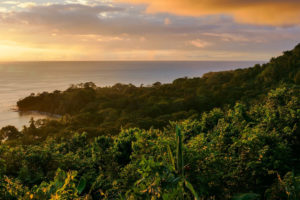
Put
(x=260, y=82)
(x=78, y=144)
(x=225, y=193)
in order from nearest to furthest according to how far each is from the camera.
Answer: (x=225, y=193)
(x=78, y=144)
(x=260, y=82)

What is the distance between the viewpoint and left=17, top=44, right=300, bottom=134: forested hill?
29.0 meters

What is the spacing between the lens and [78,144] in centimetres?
1344

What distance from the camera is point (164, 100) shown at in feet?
129

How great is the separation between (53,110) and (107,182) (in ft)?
160

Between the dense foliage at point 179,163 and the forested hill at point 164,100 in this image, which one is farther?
the forested hill at point 164,100

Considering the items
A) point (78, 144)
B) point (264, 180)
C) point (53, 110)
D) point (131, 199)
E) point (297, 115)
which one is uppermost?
point (297, 115)

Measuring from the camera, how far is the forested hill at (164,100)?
2901 cm

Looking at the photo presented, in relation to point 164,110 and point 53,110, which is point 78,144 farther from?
point 53,110

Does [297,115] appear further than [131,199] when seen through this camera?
Yes

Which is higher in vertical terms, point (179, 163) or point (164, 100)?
point (179, 163)

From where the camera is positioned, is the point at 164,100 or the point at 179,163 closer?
the point at 179,163

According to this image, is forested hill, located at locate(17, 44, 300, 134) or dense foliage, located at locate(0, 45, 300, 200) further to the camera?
forested hill, located at locate(17, 44, 300, 134)

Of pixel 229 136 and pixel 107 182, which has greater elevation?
pixel 229 136

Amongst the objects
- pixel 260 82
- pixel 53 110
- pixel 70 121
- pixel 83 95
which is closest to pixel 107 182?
pixel 70 121
